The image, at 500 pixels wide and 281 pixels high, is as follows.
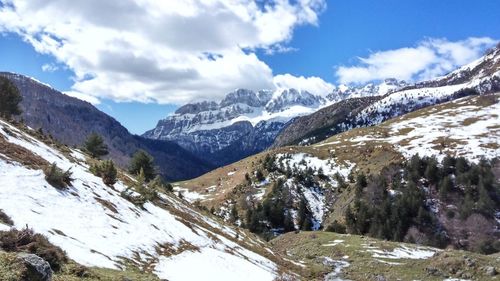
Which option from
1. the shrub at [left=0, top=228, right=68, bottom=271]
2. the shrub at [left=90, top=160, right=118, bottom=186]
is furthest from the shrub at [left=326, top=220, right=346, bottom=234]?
the shrub at [left=0, top=228, right=68, bottom=271]

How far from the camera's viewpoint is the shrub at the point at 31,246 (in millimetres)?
17031

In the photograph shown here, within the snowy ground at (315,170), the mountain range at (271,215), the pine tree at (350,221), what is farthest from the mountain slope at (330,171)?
the pine tree at (350,221)

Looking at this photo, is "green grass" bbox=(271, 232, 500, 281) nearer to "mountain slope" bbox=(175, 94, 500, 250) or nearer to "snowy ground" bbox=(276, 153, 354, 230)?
"mountain slope" bbox=(175, 94, 500, 250)

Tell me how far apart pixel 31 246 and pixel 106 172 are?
25.2 meters

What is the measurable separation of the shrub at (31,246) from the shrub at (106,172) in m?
23.4

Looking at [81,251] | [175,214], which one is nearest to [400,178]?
[175,214]

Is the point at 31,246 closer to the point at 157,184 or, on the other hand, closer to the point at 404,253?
the point at 157,184

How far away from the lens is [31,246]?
17.4 metres

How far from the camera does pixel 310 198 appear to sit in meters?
145

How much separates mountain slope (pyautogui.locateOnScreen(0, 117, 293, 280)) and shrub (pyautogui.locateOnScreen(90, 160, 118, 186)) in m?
0.84

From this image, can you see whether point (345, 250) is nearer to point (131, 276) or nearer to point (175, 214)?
point (175, 214)

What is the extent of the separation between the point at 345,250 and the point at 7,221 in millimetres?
50662

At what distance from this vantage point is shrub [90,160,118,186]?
137 ft

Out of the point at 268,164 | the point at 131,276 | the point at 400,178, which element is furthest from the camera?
the point at 268,164
